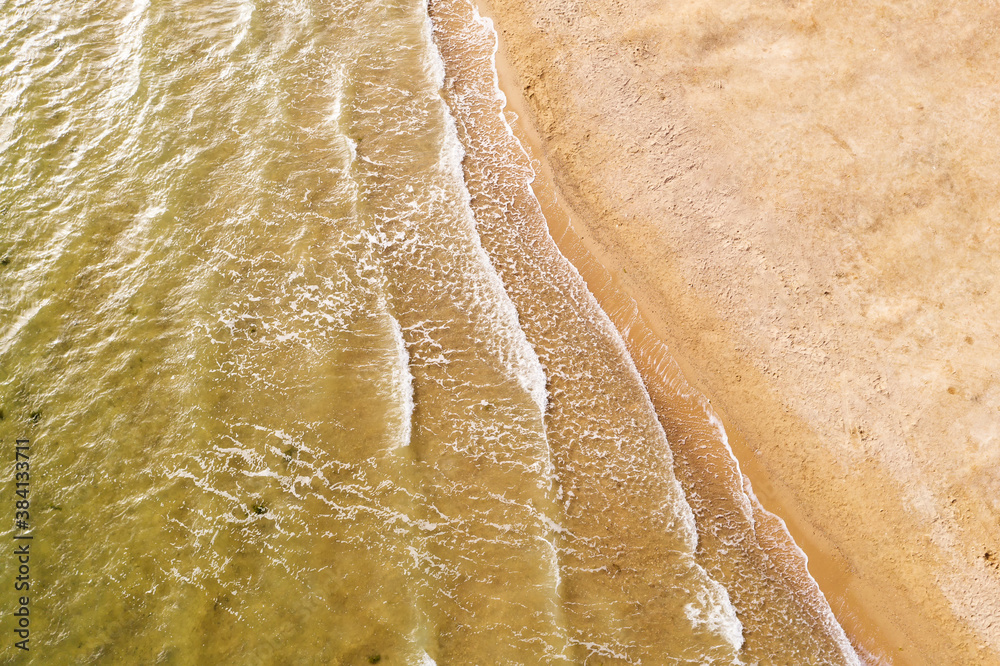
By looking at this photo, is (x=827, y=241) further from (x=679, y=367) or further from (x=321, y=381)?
(x=321, y=381)

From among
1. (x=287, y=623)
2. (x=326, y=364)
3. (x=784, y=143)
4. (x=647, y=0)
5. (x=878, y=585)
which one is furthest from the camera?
(x=647, y=0)

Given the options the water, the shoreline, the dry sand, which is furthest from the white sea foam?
the dry sand

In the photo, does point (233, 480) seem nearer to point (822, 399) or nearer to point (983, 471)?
point (822, 399)

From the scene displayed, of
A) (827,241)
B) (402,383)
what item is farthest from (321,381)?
(827,241)

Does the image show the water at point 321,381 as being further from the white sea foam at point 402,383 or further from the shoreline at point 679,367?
the shoreline at point 679,367

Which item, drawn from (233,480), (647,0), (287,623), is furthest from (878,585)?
(647,0)

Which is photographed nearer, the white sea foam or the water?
the water

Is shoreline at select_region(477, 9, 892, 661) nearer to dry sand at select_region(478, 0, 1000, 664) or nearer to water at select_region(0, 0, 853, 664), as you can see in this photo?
dry sand at select_region(478, 0, 1000, 664)
